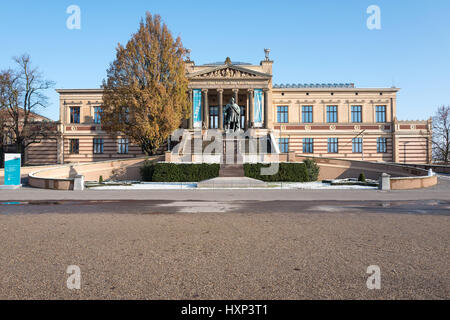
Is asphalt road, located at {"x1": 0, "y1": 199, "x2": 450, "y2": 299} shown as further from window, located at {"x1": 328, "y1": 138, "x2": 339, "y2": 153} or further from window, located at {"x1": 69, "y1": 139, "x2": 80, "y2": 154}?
window, located at {"x1": 69, "y1": 139, "x2": 80, "y2": 154}

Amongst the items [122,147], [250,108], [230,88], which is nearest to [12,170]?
[122,147]

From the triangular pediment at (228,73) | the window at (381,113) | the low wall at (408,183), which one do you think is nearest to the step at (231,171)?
the low wall at (408,183)

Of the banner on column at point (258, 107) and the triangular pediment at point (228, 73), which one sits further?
the banner on column at point (258, 107)

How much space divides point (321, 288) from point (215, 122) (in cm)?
4783

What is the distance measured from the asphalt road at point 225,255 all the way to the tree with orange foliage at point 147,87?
23660 millimetres

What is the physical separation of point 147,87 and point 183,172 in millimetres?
11423

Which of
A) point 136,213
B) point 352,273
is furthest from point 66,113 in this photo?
point 352,273

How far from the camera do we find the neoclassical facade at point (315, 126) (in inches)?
1907

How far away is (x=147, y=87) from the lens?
3312cm

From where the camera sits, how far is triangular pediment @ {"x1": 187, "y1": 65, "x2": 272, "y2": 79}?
143ft

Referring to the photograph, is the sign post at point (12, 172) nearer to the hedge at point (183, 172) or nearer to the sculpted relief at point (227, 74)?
the hedge at point (183, 172)

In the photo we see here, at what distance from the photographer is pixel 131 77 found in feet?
108

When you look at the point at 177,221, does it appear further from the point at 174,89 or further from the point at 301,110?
the point at 301,110

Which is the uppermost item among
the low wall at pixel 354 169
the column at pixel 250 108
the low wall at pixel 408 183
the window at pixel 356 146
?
the column at pixel 250 108
